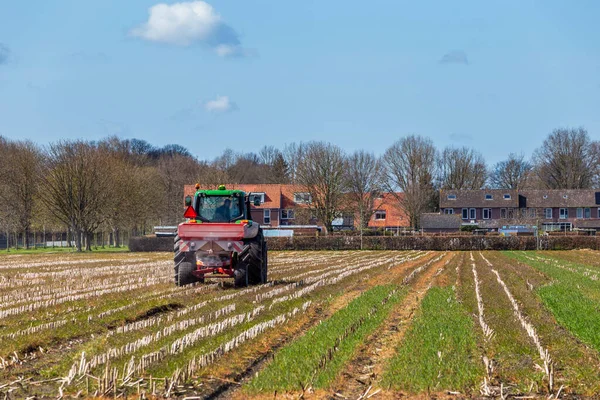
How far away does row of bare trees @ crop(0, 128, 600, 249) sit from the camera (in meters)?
64.9

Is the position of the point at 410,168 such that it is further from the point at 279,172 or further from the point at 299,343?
the point at 299,343

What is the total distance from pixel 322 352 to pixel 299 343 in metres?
0.89

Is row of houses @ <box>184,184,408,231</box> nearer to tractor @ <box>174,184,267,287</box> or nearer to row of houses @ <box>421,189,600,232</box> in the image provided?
row of houses @ <box>421,189,600,232</box>

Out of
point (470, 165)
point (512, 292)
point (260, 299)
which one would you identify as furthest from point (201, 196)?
point (470, 165)

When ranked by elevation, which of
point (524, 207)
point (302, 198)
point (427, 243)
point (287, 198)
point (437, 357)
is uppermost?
point (287, 198)

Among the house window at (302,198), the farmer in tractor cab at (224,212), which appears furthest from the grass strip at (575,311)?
the house window at (302,198)

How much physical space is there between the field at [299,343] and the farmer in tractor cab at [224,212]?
112 inches

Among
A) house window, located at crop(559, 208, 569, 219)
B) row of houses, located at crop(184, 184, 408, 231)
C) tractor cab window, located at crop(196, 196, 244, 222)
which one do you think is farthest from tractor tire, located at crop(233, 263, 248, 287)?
house window, located at crop(559, 208, 569, 219)

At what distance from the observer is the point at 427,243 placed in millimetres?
59625

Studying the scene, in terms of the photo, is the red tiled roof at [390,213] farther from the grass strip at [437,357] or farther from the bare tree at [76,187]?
the grass strip at [437,357]

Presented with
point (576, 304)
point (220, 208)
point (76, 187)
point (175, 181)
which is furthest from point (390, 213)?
point (576, 304)

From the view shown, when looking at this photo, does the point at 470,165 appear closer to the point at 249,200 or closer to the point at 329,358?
the point at 249,200

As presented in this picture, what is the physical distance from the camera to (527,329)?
12094mm

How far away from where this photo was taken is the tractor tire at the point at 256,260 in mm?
19781
